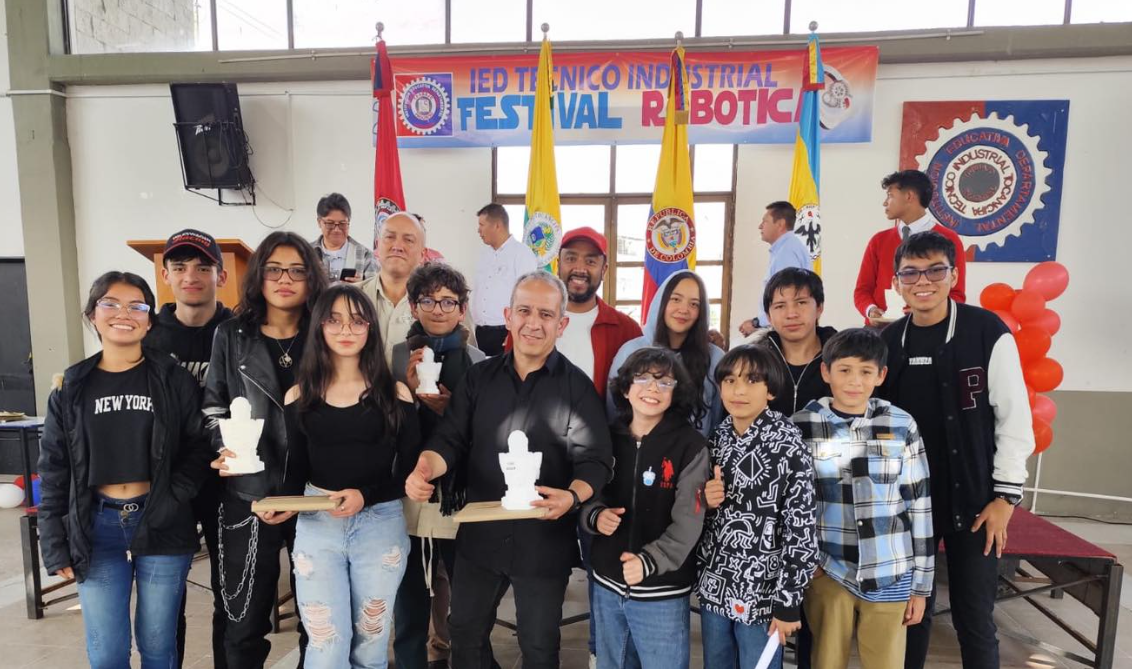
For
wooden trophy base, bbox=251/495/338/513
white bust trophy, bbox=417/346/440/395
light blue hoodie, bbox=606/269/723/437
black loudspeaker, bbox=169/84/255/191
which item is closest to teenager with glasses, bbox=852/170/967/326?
light blue hoodie, bbox=606/269/723/437

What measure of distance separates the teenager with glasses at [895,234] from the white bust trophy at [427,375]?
236 cm

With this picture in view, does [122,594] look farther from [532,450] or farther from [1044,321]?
[1044,321]

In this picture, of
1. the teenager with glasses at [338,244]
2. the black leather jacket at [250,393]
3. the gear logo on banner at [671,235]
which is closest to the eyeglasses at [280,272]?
the black leather jacket at [250,393]

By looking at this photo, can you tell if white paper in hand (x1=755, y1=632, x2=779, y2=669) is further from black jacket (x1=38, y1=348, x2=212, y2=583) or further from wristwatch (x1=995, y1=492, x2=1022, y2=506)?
black jacket (x1=38, y1=348, x2=212, y2=583)

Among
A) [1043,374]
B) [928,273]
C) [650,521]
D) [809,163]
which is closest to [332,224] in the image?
[650,521]

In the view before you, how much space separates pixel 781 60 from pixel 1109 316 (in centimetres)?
384

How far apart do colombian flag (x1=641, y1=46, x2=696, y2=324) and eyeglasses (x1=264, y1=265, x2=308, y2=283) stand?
3280 mm

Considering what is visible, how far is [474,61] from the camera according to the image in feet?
17.3

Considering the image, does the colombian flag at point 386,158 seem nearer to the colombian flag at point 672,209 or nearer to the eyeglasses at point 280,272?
the colombian flag at point 672,209

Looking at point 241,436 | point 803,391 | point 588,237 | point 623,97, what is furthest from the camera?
point 623,97

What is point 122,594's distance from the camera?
1.84 metres

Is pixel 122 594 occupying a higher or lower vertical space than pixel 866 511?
lower

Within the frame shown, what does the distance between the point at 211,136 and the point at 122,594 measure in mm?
4997

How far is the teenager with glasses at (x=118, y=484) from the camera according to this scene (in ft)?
5.84
